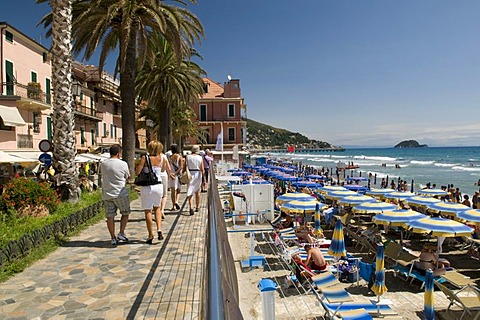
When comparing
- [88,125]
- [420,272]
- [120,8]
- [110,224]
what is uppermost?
[120,8]

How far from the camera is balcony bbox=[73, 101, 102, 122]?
100ft

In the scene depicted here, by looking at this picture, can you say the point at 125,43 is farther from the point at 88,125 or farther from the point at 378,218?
the point at 88,125

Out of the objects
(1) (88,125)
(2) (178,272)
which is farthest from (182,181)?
(1) (88,125)

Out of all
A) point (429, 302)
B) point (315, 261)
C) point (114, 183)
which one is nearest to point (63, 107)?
point (114, 183)

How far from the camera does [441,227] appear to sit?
33.2 ft

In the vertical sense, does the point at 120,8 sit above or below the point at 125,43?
above

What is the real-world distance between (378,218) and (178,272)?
8.94 m

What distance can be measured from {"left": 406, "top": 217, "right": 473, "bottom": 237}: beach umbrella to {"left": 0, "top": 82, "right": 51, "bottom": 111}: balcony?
22417 mm

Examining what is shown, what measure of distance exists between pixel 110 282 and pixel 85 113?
100 ft

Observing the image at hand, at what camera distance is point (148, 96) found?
2577cm

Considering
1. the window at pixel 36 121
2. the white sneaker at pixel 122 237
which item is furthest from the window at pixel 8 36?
the white sneaker at pixel 122 237

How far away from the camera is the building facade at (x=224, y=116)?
4866 cm

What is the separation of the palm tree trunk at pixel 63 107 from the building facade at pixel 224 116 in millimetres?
37891

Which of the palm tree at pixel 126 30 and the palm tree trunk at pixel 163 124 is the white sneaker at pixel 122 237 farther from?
the palm tree trunk at pixel 163 124
